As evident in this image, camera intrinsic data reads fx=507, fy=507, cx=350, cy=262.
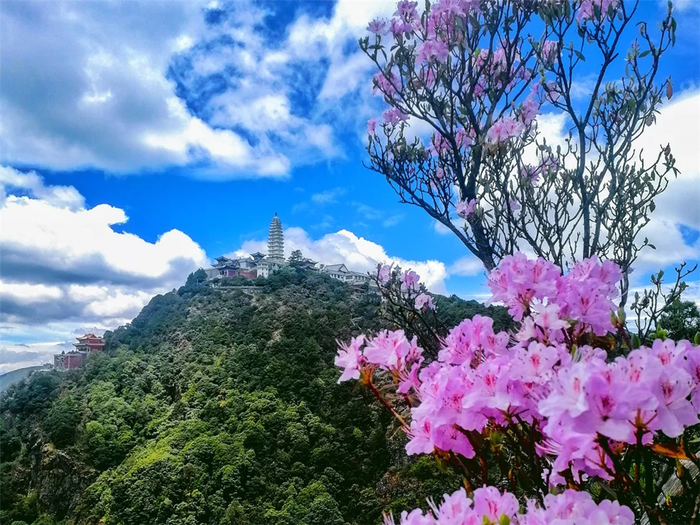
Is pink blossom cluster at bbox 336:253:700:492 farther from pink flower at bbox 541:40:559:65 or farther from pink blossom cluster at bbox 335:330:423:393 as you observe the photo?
pink flower at bbox 541:40:559:65

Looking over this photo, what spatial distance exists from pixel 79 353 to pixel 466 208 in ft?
35.9

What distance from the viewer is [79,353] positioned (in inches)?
424

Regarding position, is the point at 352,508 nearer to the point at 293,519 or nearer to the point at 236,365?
the point at 293,519

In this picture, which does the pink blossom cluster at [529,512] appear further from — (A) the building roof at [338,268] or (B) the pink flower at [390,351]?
(A) the building roof at [338,268]

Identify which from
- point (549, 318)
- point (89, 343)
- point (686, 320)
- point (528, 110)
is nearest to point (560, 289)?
point (549, 318)

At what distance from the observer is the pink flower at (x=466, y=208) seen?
6.56 feet

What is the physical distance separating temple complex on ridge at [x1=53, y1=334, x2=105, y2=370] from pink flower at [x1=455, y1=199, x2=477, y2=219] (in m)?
9.69

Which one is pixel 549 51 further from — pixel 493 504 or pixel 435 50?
pixel 493 504

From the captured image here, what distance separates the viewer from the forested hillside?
5.68 meters

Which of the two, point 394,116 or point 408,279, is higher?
point 394,116

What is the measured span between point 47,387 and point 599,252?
934cm

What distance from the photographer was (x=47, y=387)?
8.65 meters

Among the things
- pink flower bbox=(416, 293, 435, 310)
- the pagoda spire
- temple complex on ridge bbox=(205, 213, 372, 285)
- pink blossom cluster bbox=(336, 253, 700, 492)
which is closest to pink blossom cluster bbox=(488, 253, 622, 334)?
pink blossom cluster bbox=(336, 253, 700, 492)

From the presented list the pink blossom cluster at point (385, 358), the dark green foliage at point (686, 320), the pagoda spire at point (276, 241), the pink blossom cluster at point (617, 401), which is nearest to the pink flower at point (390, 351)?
the pink blossom cluster at point (385, 358)
